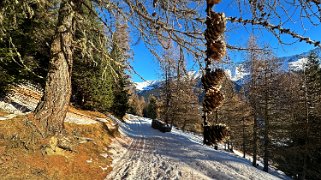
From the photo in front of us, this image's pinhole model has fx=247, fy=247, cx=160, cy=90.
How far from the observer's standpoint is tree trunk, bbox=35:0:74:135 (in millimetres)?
7129

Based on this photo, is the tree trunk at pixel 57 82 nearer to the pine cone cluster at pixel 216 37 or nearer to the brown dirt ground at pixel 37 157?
the brown dirt ground at pixel 37 157

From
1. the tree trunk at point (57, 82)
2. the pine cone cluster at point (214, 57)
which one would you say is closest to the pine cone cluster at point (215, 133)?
the pine cone cluster at point (214, 57)

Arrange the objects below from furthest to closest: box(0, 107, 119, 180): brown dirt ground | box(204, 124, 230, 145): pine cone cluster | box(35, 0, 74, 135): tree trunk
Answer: box(35, 0, 74, 135): tree trunk → box(0, 107, 119, 180): brown dirt ground → box(204, 124, 230, 145): pine cone cluster

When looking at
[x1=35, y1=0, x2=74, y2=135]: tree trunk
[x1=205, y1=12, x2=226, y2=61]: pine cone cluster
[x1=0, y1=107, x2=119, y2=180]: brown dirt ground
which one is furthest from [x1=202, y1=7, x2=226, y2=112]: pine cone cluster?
[x1=35, y1=0, x2=74, y2=135]: tree trunk

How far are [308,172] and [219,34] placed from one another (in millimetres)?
20874

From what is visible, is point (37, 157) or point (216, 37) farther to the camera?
point (37, 157)

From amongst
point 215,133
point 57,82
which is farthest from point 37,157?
point 215,133

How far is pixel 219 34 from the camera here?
3.15 ft

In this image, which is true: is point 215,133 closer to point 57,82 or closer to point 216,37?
point 216,37

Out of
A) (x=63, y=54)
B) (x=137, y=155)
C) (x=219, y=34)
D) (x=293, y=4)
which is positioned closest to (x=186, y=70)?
(x=293, y=4)

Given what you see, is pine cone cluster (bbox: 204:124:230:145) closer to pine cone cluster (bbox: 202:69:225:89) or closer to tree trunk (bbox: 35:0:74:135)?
pine cone cluster (bbox: 202:69:225:89)

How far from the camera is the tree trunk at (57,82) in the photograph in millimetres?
7129

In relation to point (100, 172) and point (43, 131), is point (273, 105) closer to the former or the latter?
point (100, 172)

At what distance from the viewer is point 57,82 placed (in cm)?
717
